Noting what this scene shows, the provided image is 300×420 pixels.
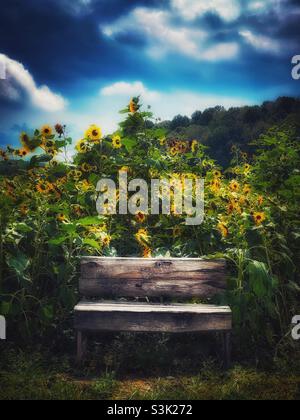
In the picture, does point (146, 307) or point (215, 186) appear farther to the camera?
point (215, 186)

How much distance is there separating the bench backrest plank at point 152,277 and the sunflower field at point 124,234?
0.13m

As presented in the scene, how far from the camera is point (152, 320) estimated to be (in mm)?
3426

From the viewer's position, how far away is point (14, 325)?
12.4ft

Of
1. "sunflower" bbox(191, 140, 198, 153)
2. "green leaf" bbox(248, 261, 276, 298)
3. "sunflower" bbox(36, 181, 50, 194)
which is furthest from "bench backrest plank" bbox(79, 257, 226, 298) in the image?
"sunflower" bbox(191, 140, 198, 153)

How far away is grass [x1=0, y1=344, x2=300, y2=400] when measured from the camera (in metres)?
3.02

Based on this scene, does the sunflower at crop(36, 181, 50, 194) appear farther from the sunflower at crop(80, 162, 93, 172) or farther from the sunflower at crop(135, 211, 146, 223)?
the sunflower at crop(135, 211, 146, 223)

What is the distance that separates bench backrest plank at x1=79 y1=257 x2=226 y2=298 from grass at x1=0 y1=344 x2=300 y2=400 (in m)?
0.59

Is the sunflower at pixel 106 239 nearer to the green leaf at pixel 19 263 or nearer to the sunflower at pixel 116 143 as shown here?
the green leaf at pixel 19 263

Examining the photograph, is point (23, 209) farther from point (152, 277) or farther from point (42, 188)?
point (152, 277)

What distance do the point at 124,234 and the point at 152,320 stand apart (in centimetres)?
110

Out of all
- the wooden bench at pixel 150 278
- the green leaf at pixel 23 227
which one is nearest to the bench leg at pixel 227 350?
the wooden bench at pixel 150 278

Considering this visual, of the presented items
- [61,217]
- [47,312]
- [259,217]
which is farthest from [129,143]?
[47,312]

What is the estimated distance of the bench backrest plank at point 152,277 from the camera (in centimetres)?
380
